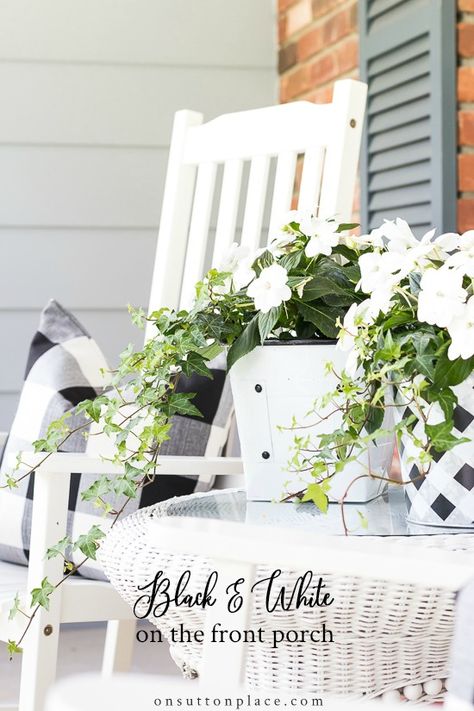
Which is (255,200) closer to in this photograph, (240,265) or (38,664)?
(240,265)

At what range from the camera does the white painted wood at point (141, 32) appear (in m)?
2.51

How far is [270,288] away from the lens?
104 centimetres

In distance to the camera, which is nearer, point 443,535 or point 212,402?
point 443,535

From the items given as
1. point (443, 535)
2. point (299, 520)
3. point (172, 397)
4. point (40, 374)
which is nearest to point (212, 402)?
point (40, 374)

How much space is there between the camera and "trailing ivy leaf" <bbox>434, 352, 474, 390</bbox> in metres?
0.94

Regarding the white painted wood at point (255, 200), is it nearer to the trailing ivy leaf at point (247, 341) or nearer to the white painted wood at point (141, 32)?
the trailing ivy leaf at point (247, 341)

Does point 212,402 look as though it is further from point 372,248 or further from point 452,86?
point 452,86

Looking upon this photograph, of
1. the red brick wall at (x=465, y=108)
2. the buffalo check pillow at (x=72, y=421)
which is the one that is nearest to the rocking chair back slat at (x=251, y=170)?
the buffalo check pillow at (x=72, y=421)

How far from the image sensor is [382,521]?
3.31ft

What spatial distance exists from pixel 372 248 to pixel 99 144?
1.59 m

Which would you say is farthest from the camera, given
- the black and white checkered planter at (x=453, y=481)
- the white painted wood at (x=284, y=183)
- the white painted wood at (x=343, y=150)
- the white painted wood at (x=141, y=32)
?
A: the white painted wood at (x=141, y=32)

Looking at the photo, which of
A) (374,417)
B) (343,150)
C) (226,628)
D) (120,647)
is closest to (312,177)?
(343,150)

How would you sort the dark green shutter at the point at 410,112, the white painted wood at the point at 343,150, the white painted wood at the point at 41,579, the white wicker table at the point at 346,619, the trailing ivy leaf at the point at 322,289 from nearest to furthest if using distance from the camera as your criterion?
the white wicker table at the point at 346,619
the trailing ivy leaf at the point at 322,289
the white painted wood at the point at 41,579
the white painted wood at the point at 343,150
the dark green shutter at the point at 410,112

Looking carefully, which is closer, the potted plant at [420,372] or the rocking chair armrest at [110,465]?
the potted plant at [420,372]
